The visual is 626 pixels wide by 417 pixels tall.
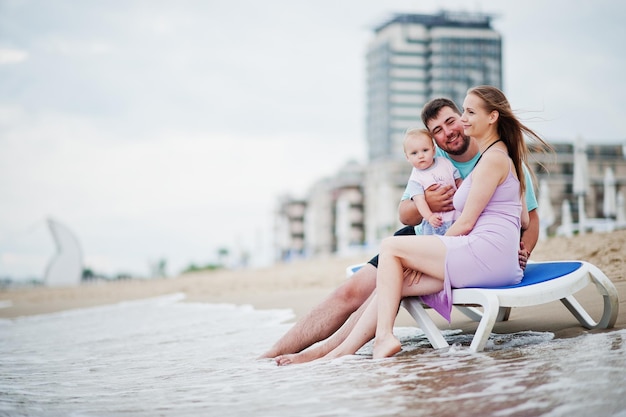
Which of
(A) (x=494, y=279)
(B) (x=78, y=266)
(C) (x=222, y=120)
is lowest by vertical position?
(B) (x=78, y=266)

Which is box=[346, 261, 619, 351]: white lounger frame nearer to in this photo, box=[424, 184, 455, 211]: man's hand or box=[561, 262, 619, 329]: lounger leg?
box=[561, 262, 619, 329]: lounger leg

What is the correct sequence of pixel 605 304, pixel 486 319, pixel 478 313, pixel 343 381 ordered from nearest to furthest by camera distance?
pixel 343 381
pixel 486 319
pixel 605 304
pixel 478 313

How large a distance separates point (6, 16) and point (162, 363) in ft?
179

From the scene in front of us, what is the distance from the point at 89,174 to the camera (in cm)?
4909

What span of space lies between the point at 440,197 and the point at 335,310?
2.82 ft

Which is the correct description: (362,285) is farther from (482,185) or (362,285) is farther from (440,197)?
(482,185)

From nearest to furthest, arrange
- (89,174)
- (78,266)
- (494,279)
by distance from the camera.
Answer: (494,279) → (78,266) → (89,174)

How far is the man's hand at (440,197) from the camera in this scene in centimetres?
349

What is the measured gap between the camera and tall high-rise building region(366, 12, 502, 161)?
90.7 metres

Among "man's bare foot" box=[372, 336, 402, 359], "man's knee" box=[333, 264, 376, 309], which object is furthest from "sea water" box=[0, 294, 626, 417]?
"man's knee" box=[333, 264, 376, 309]

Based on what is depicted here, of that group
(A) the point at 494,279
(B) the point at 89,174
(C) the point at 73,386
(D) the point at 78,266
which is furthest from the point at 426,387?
(B) the point at 89,174

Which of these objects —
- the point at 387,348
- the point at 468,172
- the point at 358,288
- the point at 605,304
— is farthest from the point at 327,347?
the point at 605,304

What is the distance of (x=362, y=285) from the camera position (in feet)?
11.9

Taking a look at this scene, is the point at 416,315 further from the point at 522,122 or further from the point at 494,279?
the point at 522,122
